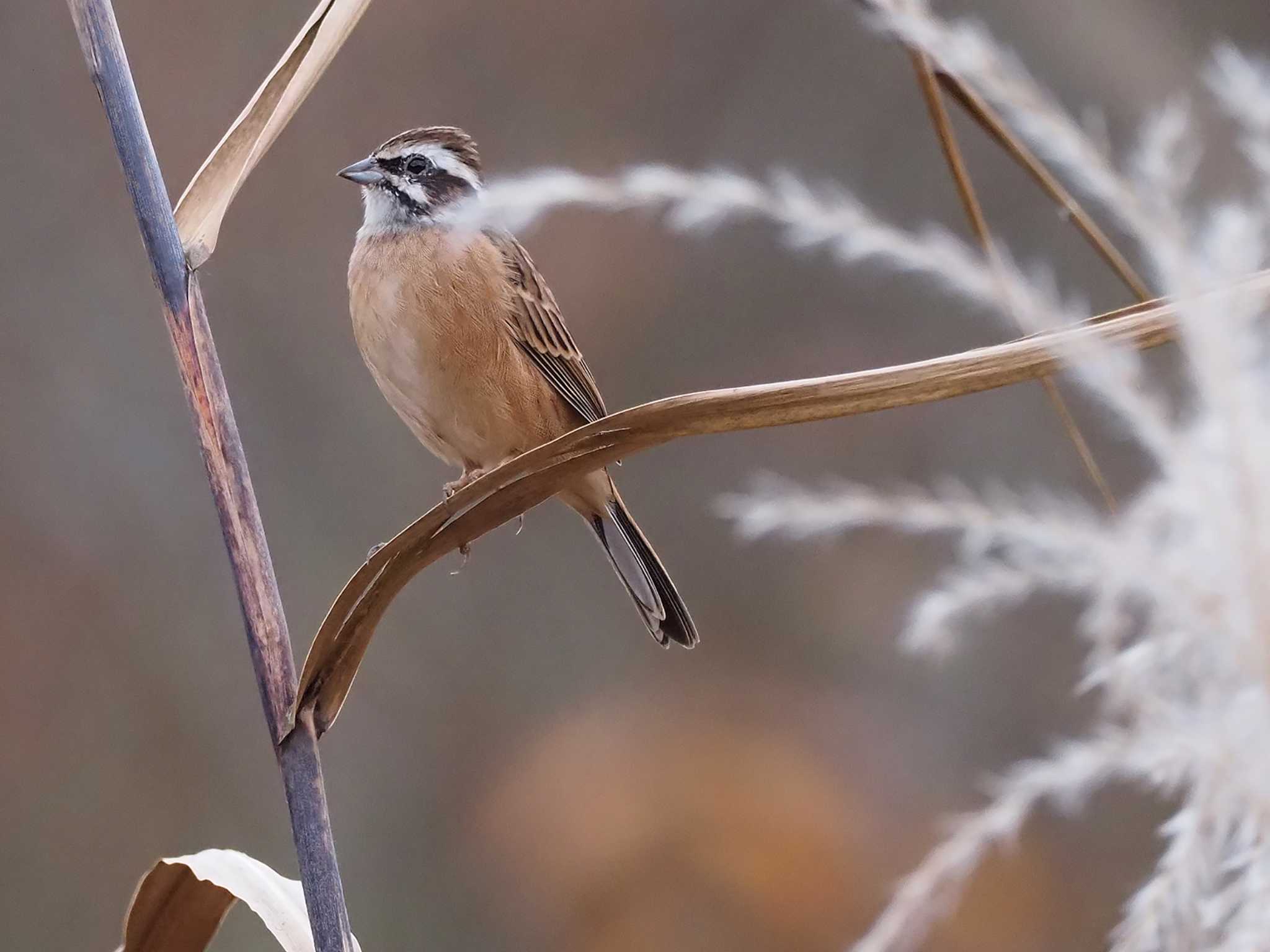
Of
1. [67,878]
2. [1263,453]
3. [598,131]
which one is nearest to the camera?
[1263,453]

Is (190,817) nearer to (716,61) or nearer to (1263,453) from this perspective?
(716,61)

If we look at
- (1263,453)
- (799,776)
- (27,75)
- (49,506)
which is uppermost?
(27,75)

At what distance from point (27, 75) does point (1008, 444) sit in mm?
2357

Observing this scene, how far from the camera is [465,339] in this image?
6.14ft

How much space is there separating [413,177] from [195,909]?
1.38 metres

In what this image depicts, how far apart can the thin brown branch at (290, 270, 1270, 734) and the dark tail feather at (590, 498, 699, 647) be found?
101 centimetres

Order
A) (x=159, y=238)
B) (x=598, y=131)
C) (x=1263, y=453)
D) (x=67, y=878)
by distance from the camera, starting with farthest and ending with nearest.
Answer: (x=598, y=131)
(x=67, y=878)
(x=159, y=238)
(x=1263, y=453)

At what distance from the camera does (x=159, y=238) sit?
82cm

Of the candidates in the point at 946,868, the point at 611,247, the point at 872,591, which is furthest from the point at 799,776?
the point at 946,868

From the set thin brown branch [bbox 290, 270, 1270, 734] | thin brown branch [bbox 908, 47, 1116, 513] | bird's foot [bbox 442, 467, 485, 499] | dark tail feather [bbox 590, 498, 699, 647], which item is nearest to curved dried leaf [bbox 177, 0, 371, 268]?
thin brown branch [bbox 290, 270, 1270, 734]

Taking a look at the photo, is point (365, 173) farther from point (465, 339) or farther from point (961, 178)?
point (961, 178)

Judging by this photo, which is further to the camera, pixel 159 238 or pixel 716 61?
pixel 716 61

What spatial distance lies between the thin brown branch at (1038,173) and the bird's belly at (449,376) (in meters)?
1.11

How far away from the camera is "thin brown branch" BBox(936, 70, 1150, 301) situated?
793 mm
